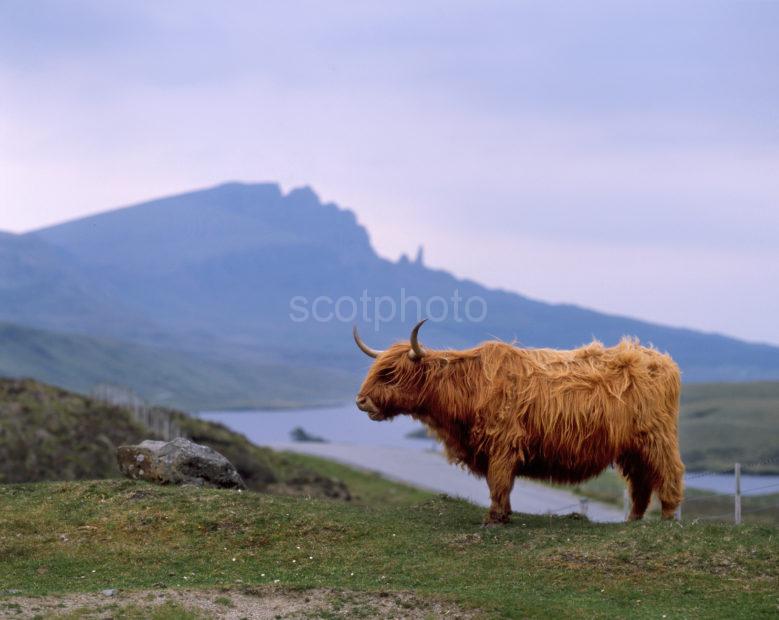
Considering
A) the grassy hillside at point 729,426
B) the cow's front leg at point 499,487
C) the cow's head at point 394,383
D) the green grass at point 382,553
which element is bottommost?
the grassy hillside at point 729,426

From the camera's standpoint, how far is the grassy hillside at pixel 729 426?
125 m

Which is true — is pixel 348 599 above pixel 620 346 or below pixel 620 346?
below

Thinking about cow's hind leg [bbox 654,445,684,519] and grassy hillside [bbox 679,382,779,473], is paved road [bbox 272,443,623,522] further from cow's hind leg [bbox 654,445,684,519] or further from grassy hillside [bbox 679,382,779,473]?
cow's hind leg [bbox 654,445,684,519]

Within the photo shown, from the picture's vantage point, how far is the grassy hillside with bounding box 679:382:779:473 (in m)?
125

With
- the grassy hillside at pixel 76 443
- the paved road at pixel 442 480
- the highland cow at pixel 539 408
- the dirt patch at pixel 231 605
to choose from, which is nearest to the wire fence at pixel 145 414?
the grassy hillside at pixel 76 443

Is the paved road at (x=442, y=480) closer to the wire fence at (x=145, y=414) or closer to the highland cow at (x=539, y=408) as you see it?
the wire fence at (x=145, y=414)

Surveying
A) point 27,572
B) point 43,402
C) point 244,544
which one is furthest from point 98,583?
point 43,402

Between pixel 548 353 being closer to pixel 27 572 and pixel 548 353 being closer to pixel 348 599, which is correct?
pixel 348 599

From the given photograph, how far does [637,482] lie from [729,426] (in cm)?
13587

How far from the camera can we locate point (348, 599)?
13281 millimetres

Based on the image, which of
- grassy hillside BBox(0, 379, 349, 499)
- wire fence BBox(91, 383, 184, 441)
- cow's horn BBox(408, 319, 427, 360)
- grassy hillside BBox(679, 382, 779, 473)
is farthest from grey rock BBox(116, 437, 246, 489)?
grassy hillside BBox(679, 382, 779, 473)

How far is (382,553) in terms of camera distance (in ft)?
51.0

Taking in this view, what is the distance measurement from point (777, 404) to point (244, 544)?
168m

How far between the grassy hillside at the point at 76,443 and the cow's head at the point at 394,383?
25.2 meters
